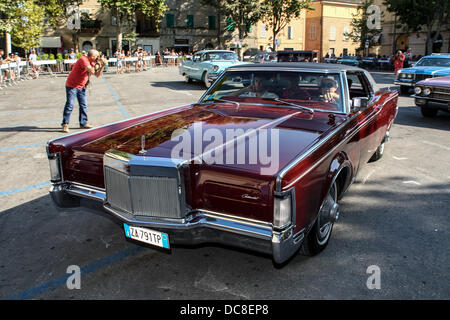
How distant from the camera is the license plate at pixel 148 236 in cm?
284

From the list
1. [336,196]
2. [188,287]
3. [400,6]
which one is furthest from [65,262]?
[400,6]

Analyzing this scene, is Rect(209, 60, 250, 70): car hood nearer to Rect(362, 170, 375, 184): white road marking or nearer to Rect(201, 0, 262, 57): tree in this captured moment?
Rect(362, 170, 375, 184): white road marking

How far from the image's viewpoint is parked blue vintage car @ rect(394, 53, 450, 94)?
13500 millimetres

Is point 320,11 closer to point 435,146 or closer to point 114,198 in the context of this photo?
point 435,146

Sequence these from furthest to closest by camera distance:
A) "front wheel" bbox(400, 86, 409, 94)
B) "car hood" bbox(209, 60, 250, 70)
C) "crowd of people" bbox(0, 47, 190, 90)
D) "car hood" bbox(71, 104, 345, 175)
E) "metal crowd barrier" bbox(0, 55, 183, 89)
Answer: "metal crowd barrier" bbox(0, 55, 183, 89) < "crowd of people" bbox(0, 47, 190, 90) < "car hood" bbox(209, 60, 250, 70) < "front wheel" bbox(400, 86, 409, 94) < "car hood" bbox(71, 104, 345, 175)

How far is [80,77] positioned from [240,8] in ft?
119

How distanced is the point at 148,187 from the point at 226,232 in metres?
0.63

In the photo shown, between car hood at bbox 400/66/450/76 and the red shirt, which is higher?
the red shirt

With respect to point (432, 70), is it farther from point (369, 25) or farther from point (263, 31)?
point (263, 31)

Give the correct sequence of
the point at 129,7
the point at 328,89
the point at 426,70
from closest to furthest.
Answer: the point at 328,89, the point at 426,70, the point at 129,7

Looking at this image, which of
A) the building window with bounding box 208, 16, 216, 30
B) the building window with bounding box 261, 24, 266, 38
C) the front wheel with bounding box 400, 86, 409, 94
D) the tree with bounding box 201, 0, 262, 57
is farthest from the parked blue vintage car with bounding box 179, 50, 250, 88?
the building window with bounding box 261, 24, 266, 38

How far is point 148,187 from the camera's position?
9.02 ft

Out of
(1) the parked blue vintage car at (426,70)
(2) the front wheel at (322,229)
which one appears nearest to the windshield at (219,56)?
(1) the parked blue vintage car at (426,70)

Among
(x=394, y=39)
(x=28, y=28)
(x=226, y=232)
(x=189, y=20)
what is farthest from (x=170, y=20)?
(x=226, y=232)
